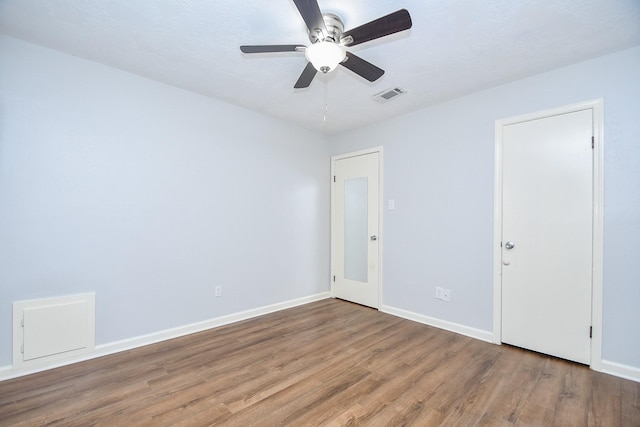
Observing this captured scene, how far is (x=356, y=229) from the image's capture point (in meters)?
4.01

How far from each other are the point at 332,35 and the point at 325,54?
0.24m

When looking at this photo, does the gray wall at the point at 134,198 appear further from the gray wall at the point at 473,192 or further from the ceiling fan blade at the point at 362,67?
the ceiling fan blade at the point at 362,67

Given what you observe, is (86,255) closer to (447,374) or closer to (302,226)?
(302,226)

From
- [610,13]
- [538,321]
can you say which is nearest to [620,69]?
[610,13]

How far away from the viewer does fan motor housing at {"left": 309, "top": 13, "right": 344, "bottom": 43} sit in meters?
1.67

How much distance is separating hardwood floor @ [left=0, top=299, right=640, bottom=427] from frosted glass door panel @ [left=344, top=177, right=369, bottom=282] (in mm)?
1272

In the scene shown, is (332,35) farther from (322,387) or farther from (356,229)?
(356,229)

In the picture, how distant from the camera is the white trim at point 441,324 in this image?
9.13ft

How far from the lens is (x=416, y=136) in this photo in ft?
11.1

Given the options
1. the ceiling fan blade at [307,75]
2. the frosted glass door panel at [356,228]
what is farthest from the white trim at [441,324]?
the ceiling fan blade at [307,75]

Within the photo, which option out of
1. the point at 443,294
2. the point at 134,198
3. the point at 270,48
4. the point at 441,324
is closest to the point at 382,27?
the point at 270,48

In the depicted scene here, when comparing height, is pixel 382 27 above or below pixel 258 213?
above

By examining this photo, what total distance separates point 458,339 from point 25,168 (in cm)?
411

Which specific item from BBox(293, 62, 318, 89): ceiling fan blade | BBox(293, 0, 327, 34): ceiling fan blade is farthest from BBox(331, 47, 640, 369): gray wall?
BBox(293, 0, 327, 34): ceiling fan blade
